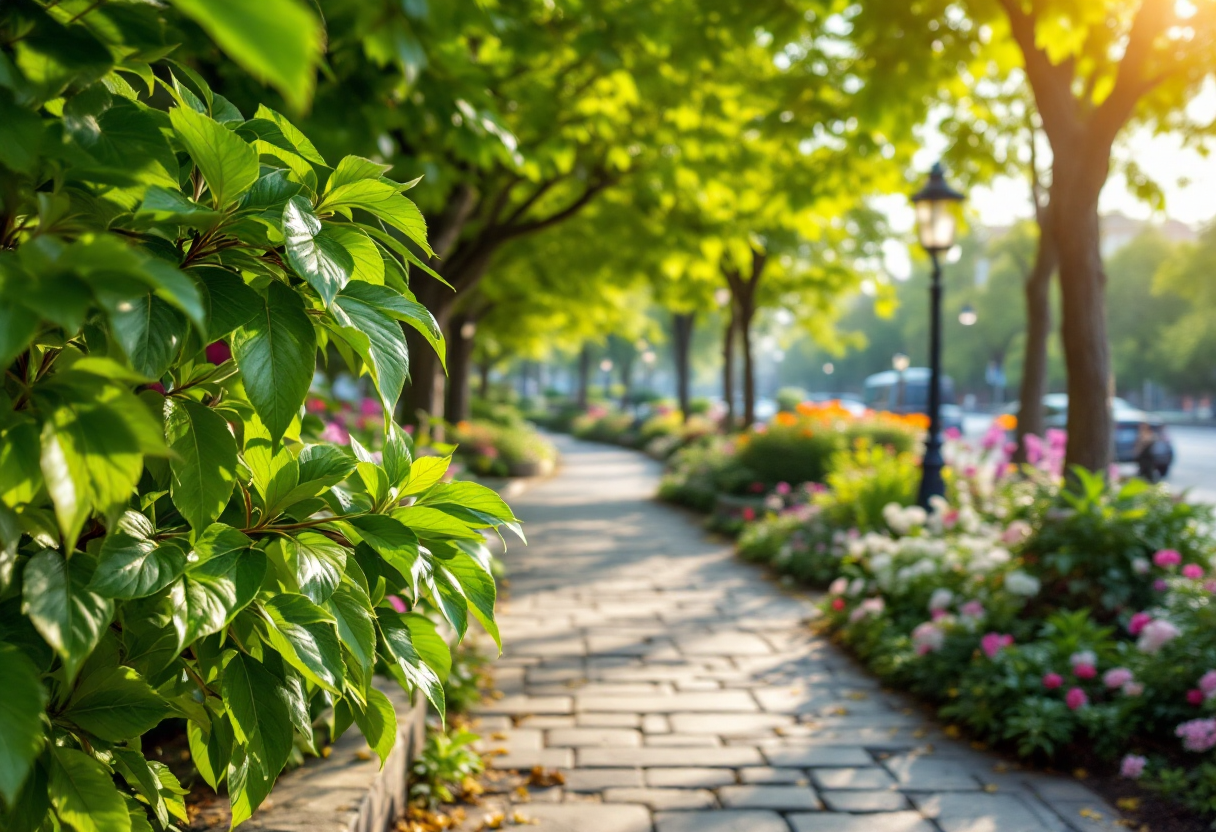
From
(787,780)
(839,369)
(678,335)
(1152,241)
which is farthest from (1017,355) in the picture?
(787,780)

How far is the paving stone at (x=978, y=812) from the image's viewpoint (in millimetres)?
3596

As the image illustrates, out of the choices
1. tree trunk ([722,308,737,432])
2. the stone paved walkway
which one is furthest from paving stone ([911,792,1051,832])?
tree trunk ([722,308,737,432])

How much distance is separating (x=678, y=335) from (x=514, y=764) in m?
26.3

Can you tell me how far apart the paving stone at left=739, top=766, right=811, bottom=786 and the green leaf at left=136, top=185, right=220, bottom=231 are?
3.53 m

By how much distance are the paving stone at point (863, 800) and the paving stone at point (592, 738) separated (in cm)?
98

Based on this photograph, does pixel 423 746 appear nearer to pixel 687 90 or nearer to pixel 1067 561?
pixel 1067 561

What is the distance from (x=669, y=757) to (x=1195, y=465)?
2329 centimetres

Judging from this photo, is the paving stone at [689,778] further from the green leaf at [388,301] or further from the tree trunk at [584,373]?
the tree trunk at [584,373]

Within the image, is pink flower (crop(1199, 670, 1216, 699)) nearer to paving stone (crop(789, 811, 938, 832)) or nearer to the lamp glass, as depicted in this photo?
paving stone (crop(789, 811, 938, 832))

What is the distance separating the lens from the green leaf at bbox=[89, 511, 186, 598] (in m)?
1.14

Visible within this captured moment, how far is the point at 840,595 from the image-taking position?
23.7ft

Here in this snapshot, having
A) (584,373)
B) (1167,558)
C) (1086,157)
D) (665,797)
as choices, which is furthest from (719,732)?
(584,373)

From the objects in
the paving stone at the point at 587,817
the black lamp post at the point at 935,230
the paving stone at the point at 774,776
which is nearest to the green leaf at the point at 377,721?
the paving stone at the point at 587,817

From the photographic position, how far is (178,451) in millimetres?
1301
